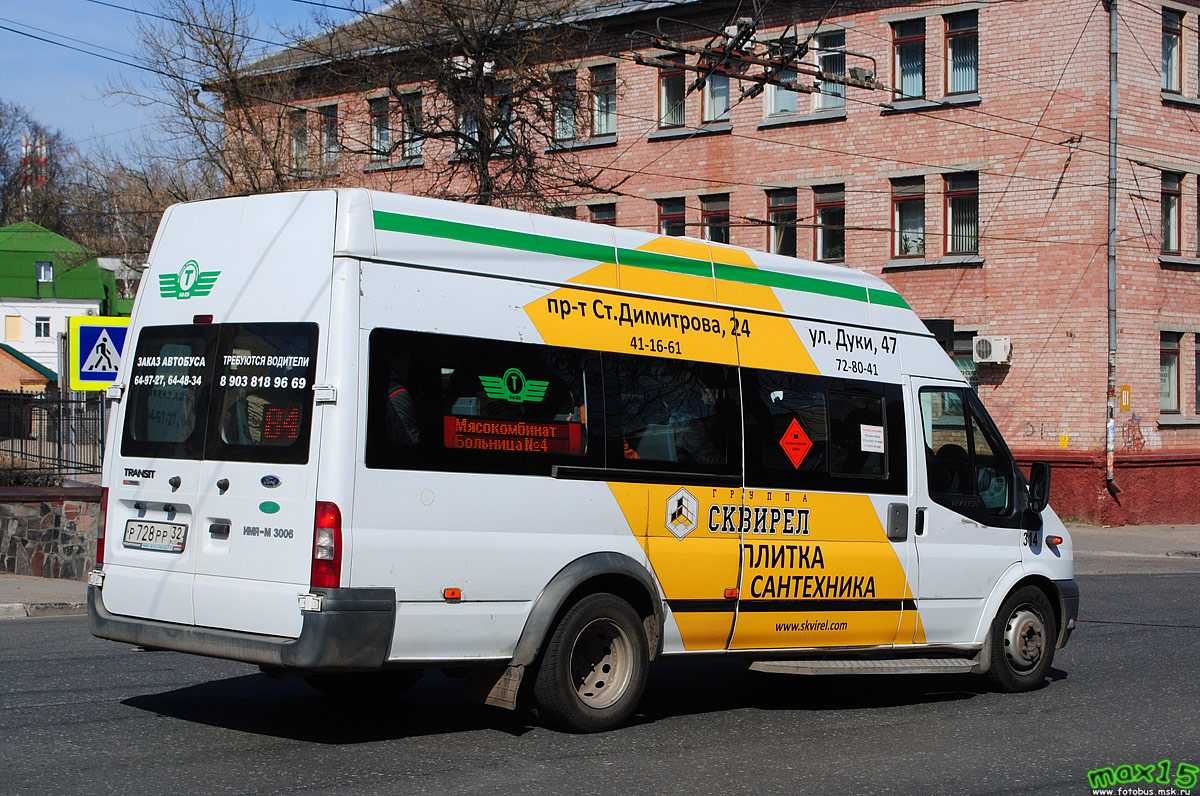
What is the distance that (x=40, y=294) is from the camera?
80.3m

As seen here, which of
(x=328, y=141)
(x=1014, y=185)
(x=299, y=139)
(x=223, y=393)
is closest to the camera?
(x=223, y=393)

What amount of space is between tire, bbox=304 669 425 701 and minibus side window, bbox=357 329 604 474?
174 centimetres

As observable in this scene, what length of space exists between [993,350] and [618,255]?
853 inches

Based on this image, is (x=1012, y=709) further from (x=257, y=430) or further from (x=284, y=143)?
(x=284, y=143)

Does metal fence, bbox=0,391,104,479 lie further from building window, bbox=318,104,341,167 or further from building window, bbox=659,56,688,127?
building window, bbox=659,56,688,127

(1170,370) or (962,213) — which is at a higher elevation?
(962,213)

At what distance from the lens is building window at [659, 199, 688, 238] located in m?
32.6

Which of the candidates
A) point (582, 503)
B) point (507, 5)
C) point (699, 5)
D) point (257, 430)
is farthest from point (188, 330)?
point (699, 5)

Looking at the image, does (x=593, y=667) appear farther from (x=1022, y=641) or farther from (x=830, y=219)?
(x=830, y=219)

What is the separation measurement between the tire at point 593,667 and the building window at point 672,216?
25.3 m

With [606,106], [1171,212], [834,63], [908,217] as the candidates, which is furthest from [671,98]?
[1171,212]

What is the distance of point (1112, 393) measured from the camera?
27188 mm

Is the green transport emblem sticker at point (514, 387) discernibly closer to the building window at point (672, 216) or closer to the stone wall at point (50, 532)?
the stone wall at point (50, 532)

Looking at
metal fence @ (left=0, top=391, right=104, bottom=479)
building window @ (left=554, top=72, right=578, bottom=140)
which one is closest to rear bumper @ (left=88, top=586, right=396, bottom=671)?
metal fence @ (left=0, top=391, right=104, bottom=479)
